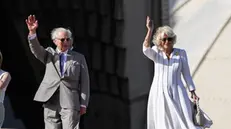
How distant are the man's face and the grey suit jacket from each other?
0.21 feet

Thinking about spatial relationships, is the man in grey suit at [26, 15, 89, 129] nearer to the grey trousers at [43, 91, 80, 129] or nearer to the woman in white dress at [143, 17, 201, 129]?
the grey trousers at [43, 91, 80, 129]

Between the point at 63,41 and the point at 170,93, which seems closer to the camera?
the point at 63,41

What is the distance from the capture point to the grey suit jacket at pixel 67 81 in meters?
6.15

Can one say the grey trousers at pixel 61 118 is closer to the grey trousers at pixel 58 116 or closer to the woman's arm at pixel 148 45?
the grey trousers at pixel 58 116

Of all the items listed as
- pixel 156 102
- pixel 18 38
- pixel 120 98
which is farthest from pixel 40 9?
pixel 156 102

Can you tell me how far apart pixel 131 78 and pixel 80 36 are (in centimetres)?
95

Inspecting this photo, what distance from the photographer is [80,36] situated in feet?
30.5

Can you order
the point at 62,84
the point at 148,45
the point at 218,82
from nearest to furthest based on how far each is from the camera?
1. the point at 62,84
2. the point at 148,45
3. the point at 218,82

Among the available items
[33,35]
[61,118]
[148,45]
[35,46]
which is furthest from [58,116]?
[148,45]

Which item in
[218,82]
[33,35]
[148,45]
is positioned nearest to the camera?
[33,35]

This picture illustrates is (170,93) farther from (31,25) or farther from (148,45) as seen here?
(31,25)

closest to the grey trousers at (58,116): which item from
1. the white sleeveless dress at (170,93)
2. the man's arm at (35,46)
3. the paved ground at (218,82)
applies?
the man's arm at (35,46)

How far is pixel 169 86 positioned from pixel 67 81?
102 centimetres

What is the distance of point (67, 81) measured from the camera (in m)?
6.17
